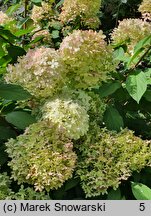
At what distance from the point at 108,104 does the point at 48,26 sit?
4.61 ft

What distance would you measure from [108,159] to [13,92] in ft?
1.29

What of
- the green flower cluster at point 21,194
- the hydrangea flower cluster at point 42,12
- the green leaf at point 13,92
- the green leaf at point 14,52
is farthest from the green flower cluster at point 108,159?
the hydrangea flower cluster at point 42,12

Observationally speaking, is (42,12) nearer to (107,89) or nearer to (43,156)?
(107,89)

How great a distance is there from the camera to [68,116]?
1510 mm

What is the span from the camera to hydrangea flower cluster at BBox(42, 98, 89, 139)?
4.91 feet

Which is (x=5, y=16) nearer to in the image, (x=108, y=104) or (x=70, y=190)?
(x=108, y=104)

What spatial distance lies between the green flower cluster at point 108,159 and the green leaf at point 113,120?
0.30 ft

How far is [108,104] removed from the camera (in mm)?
1831

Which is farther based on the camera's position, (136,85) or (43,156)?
(136,85)

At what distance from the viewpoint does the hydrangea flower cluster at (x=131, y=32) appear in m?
2.10

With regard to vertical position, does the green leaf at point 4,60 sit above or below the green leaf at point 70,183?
above

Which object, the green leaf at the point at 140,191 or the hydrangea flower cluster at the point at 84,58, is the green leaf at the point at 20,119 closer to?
the hydrangea flower cluster at the point at 84,58

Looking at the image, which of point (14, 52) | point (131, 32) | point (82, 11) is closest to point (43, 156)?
point (14, 52)

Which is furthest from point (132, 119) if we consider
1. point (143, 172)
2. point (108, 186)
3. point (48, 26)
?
point (48, 26)
